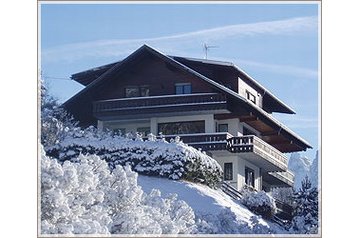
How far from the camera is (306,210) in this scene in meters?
17.0

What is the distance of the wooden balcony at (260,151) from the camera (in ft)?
60.3

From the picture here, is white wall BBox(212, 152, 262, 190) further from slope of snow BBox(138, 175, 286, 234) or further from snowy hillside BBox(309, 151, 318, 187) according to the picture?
snowy hillside BBox(309, 151, 318, 187)

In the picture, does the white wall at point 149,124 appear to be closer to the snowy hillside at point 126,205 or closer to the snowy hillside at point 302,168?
the snowy hillside at point 126,205

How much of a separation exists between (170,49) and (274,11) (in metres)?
1.67

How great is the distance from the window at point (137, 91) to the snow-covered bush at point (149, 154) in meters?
0.67

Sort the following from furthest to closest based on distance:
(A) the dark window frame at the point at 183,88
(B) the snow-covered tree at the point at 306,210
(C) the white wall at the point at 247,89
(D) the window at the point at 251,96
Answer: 1. (A) the dark window frame at the point at 183,88
2. (D) the window at the point at 251,96
3. (C) the white wall at the point at 247,89
4. (B) the snow-covered tree at the point at 306,210

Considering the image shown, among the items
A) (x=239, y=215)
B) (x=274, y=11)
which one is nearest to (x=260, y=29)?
(x=274, y=11)

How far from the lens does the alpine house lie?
1766cm

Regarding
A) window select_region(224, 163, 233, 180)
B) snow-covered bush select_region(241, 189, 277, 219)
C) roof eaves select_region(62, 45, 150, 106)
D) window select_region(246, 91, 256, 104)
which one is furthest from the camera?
window select_region(224, 163, 233, 180)

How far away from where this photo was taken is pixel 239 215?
17219 millimetres

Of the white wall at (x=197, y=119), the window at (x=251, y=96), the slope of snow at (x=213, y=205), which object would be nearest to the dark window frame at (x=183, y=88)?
the white wall at (x=197, y=119)

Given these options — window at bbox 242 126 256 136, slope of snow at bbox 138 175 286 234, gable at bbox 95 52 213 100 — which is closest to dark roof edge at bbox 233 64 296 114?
window at bbox 242 126 256 136

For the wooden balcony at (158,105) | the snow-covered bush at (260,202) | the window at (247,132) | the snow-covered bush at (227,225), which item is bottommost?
the snow-covered bush at (227,225)

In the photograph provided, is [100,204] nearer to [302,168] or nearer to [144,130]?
[144,130]
